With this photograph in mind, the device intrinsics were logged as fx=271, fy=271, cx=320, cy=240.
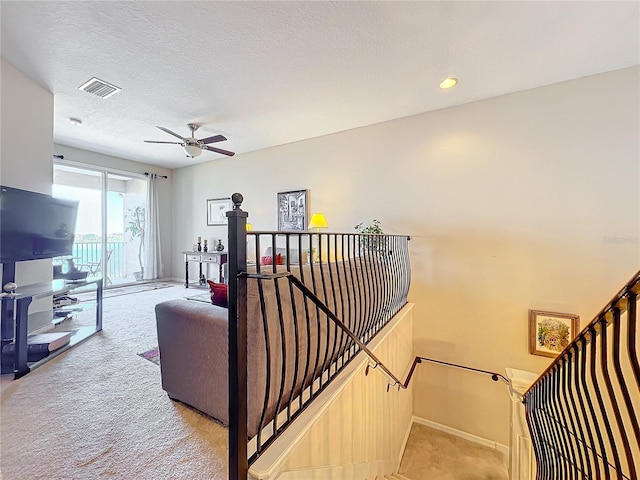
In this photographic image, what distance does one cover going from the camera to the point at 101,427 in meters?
1.72

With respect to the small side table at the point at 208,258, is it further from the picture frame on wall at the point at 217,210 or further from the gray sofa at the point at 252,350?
the gray sofa at the point at 252,350

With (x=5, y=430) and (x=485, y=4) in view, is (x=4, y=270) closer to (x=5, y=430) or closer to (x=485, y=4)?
(x=5, y=430)

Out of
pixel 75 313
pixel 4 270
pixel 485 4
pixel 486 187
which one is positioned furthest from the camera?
pixel 75 313

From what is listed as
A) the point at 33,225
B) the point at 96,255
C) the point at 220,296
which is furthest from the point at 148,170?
the point at 220,296

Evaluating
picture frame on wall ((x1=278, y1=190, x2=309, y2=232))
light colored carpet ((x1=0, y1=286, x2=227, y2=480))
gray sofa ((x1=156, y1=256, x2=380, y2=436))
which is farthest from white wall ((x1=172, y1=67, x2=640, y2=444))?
light colored carpet ((x1=0, y1=286, x2=227, y2=480))

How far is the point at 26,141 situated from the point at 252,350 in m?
3.58

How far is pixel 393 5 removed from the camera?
186cm

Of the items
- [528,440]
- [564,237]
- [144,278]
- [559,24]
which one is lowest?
[528,440]

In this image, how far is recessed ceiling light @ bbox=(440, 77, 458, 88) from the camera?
270cm

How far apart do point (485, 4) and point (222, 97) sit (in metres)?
2.56

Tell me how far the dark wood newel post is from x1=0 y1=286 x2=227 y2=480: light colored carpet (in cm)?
66

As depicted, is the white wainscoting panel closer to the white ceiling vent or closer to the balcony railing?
the white ceiling vent

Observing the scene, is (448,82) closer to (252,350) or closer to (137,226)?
(252,350)

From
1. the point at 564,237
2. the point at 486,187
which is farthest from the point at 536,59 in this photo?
the point at 564,237
